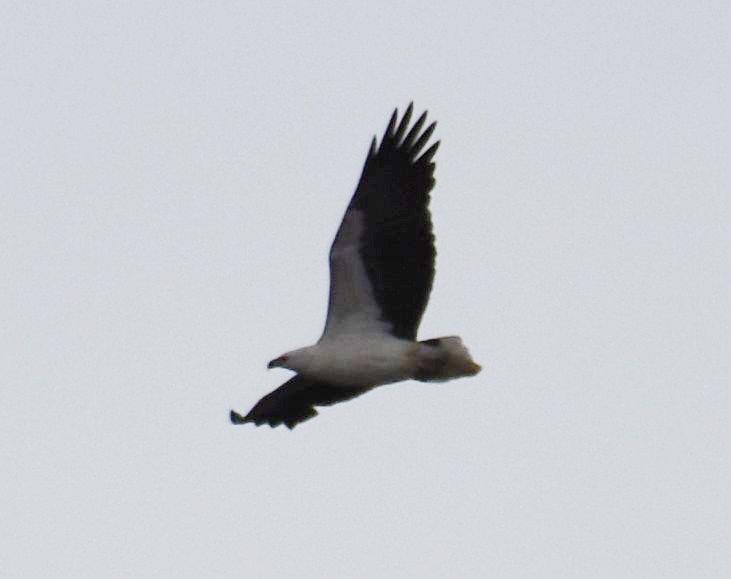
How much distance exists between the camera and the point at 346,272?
51.8 ft

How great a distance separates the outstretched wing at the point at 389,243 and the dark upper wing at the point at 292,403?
0.96m

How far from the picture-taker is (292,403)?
1692 centimetres

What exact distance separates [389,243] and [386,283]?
13.4 inches

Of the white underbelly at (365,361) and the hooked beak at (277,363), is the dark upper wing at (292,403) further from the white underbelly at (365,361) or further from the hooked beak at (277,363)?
the white underbelly at (365,361)

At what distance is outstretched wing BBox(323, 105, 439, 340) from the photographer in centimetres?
1563

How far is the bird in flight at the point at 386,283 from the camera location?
15586 millimetres

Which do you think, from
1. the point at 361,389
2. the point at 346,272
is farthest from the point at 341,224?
the point at 361,389

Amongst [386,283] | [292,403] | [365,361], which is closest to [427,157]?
[386,283]

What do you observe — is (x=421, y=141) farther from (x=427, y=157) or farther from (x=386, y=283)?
(x=386, y=283)

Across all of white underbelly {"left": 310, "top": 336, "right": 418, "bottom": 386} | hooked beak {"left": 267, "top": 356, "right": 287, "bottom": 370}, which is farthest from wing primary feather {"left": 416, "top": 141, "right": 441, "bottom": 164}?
hooked beak {"left": 267, "top": 356, "right": 287, "bottom": 370}

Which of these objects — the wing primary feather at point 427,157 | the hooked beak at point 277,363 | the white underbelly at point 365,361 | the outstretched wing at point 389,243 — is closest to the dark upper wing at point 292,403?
the hooked beak at point 277,363

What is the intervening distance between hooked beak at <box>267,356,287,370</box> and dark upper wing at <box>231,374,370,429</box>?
483 millimetres

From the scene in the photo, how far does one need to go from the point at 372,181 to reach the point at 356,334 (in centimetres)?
126

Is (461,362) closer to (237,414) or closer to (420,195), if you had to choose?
(420,195)
